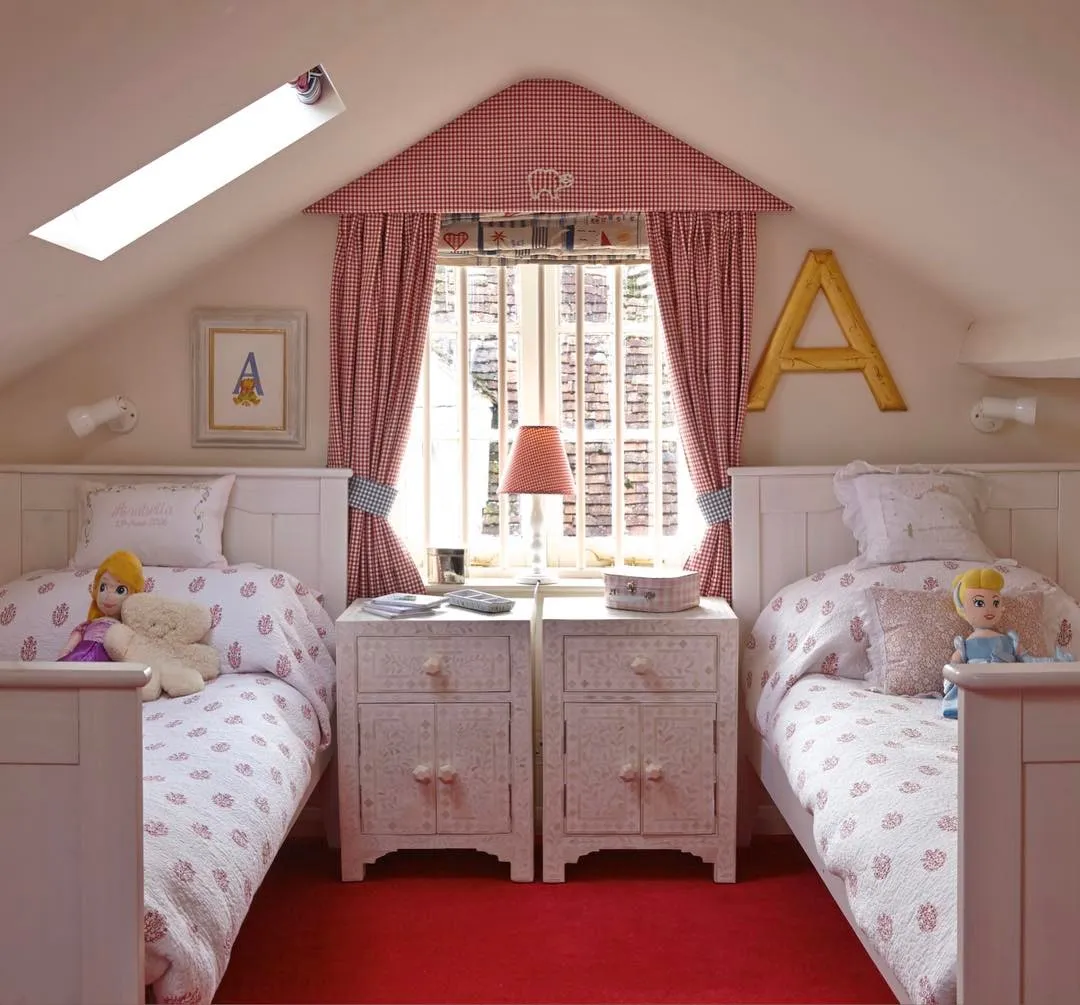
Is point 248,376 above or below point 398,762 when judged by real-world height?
above

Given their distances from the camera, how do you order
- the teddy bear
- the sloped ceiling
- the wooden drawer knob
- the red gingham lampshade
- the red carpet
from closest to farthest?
the sloped ceiling → the red carpet → the teddy bear → the wooden drawer knob → the red gingham lampshade

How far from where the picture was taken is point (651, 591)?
3262 mm

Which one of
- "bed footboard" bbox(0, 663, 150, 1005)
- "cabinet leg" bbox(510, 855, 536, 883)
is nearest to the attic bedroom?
"cabinet leg" bbox(510, 855, 536, 883)

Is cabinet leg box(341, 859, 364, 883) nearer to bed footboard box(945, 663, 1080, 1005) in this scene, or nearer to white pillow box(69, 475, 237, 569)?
white pillow box(69, 475, 237, 569)

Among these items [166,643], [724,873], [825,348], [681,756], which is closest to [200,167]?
[166,643]

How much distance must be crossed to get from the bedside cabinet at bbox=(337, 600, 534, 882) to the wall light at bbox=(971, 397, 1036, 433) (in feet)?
5.14

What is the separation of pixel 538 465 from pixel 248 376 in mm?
975

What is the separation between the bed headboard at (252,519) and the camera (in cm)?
349

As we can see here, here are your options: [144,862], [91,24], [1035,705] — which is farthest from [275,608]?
[1035,705]

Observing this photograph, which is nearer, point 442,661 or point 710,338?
point 442,661

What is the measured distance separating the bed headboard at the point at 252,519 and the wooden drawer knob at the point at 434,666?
1.46 feet

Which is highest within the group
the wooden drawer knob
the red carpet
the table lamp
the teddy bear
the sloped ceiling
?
the sloped ceiling

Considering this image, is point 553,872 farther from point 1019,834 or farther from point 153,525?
point 1019,834

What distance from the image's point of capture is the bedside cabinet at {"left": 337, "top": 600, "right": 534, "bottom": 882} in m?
3.20
